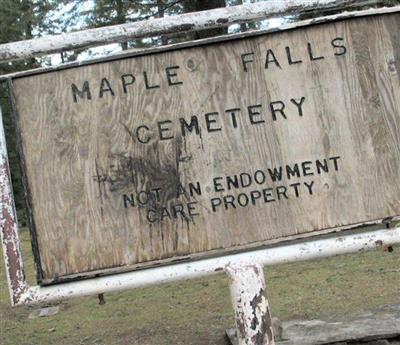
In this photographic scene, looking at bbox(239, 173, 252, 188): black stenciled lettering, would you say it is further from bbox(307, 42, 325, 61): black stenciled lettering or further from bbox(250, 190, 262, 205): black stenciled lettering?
bbox(307, 42, 325, 61): black stenciled lettering

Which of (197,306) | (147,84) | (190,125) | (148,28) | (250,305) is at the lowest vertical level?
(197,306)

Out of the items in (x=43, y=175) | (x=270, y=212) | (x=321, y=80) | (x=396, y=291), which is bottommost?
(x=396, y=291)

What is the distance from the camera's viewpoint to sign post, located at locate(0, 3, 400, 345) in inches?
95.3

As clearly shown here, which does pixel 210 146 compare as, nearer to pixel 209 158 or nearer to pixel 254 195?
pixel 209 158

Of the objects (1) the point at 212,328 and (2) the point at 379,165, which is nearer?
(2) the point at 379,165

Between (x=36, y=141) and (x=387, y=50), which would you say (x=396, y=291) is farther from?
(x=36, y=141)

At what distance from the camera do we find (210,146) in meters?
2.47

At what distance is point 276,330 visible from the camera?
4.18 m

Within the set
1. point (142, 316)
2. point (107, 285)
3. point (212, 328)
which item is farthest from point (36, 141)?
point (142, 316)

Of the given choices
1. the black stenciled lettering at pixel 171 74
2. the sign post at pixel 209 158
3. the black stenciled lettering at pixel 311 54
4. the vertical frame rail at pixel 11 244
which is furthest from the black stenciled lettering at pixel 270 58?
the vertical frame rail at pixel 11 244

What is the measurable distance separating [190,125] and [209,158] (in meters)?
0.14

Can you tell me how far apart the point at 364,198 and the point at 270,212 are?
0.37 meters

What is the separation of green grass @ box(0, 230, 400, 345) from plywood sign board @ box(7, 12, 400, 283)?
2.43 m

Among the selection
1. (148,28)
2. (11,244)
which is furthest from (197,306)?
(148,28)
